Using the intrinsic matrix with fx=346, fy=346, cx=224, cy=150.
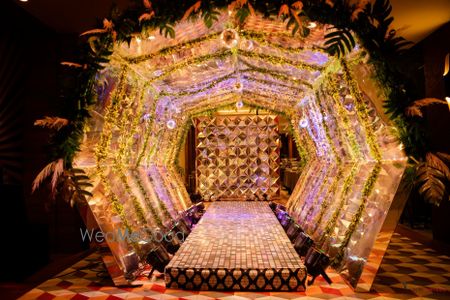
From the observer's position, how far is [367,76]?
3643 millimetres

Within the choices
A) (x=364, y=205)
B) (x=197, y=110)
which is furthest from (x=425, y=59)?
(x=197, y=110)

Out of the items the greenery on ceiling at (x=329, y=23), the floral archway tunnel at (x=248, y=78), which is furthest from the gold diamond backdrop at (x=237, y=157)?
the greenery on ceiling at (x=329, y=23)

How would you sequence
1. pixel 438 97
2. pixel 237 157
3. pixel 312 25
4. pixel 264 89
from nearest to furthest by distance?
pixel 312 25 < pixel 438 97 < pixel 264 89 < pixel 237 157

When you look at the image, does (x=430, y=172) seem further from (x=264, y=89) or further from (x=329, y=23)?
(x=264, y=89)

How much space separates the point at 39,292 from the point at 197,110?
5.98 m

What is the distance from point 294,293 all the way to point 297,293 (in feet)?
0.10

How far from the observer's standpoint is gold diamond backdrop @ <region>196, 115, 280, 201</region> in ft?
32.9

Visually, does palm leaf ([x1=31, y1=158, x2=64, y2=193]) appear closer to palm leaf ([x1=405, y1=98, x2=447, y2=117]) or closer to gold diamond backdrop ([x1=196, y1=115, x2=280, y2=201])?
palm leaf ([x1=405, y1=98, x2=447, y2=117])

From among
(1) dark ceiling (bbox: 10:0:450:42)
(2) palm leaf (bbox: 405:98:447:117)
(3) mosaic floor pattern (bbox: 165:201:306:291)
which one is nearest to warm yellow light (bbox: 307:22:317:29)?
(2) palm leaf (bbox: 405:98:447:117)

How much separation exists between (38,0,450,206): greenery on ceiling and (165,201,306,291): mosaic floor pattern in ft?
4.55

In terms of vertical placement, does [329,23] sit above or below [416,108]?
above

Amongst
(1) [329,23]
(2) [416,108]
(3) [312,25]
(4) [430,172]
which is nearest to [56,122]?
(3) [312,25]

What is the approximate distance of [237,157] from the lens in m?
10.1

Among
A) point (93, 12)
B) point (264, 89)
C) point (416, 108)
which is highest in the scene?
point (93, 12)
